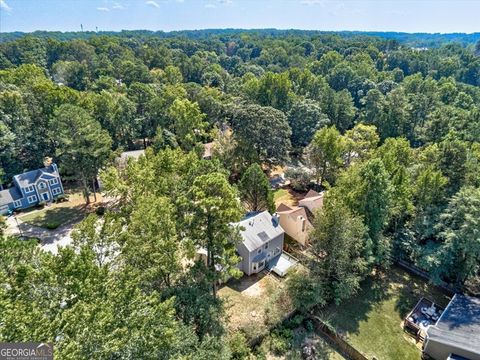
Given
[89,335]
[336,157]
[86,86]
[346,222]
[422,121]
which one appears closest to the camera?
[89,335]

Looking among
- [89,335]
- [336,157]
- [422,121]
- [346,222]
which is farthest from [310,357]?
[422,121]

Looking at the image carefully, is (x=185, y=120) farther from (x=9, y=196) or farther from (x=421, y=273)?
(x=421, y=273)

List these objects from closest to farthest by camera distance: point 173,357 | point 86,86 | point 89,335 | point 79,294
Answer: point 89,335, point 79,294, point 173,357, point 86,86

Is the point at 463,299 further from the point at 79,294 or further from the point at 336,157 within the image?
the point at 79,294

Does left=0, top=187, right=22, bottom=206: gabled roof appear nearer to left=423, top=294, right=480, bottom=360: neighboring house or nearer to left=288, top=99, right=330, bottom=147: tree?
left=288, top=99, right=330, bottom=147: tree

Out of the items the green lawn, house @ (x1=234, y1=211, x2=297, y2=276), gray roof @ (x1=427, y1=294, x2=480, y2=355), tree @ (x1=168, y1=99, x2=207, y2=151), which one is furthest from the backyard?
gray roof @ (x1=427, y1=294, x2=480, y2=355)

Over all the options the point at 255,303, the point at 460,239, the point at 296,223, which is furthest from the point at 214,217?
the point at 460,239
